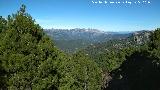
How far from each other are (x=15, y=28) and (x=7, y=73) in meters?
3.79

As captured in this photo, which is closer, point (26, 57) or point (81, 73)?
point (26, 57)

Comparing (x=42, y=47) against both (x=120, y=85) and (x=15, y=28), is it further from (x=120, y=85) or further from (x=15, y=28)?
(x=120, y=85)

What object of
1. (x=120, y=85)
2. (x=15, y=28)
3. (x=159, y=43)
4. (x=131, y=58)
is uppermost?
(x=15, y=28)

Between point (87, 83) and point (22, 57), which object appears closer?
point (22, 57)

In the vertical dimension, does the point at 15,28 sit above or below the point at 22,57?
above

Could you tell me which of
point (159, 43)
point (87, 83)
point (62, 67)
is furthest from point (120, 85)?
point (62, 67)

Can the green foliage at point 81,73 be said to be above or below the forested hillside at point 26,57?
below

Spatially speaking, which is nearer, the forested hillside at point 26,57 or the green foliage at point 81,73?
the forested hillside at point 26,57

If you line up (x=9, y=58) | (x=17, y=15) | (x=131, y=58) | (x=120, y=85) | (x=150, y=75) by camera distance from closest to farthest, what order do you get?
(x=9, y=58) → (x=17, y=15) → (x=150, y=75) → (x=120, y=85) → (x=131, y=58)

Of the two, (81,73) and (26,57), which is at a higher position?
(26,57)

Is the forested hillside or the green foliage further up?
the forested hillside

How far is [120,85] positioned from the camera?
84125mm

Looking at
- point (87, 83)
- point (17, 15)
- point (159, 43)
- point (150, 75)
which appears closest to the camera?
point (17, 15)

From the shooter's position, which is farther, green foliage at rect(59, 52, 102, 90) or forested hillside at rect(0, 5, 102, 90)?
green foliage at rect(59, 52, 102, 90)
